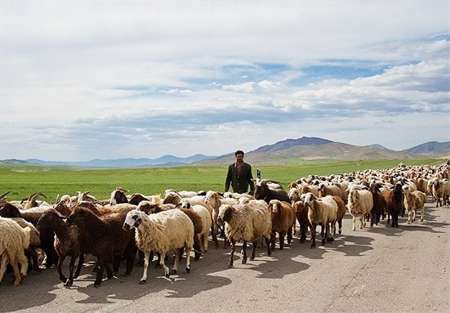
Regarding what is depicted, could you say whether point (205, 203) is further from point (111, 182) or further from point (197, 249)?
point (111, 182)

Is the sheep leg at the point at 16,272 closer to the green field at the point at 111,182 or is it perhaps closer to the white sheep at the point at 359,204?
the white sheep at the point at 359,204

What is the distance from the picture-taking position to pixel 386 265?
12719mm

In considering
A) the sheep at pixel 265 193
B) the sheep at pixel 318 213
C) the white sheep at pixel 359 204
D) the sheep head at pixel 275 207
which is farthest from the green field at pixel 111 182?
Answer: the sheep head at pixel 275 207

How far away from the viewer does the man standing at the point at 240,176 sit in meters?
17.6

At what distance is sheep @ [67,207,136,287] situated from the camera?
37.1 feet

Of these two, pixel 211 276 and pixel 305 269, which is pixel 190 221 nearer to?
pixel 211 276

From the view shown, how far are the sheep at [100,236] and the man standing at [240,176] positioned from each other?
6.31 meters

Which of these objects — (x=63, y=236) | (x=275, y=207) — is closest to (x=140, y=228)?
(x=63, y=236)

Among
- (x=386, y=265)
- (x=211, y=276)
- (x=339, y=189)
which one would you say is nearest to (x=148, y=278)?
(x=211, y=276)

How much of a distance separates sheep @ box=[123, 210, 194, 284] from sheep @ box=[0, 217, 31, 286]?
86.2 inches

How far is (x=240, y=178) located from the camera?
18.1m

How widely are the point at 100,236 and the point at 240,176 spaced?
24.3 feet

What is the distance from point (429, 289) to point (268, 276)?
3351mm

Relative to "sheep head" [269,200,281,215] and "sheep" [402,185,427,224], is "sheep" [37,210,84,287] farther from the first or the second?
"sheep" [402,185,427,224]
